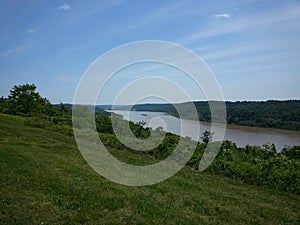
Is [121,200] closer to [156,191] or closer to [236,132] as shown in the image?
[156,191]

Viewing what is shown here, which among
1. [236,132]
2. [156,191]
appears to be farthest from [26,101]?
[156,191]

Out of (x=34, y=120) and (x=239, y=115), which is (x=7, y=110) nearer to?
(x=34, y=120)

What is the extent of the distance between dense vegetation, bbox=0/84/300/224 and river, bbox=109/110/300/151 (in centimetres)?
228

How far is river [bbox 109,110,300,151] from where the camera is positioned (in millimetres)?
16312

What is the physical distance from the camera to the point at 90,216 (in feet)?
19.1

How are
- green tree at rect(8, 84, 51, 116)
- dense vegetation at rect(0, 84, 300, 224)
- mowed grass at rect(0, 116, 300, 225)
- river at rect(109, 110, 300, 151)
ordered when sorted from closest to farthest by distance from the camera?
mowed grass at rect(0, 116, 300, 225) → dense vegetation at rect(0, 84, 300, 224) → river at rect(109, 110, 300, 151) → green tree at rect(8, 84, 51, 116)

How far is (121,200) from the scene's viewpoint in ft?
23.0

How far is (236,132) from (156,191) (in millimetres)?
27439

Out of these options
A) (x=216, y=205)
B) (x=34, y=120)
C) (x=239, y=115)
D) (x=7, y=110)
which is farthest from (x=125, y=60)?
(x=239, y=115)

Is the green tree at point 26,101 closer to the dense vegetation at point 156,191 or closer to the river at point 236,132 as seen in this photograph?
the river at point 236,132

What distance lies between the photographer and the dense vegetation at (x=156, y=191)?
605cm

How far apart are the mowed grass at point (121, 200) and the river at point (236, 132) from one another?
5.97 metres

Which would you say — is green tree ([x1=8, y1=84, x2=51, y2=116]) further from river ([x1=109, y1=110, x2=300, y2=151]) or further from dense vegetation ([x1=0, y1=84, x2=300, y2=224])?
dense vegetation ([x1=0, y1=84, x2=300, y2=224])

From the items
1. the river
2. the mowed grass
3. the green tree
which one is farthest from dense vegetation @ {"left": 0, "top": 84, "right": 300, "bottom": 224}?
the green tree
